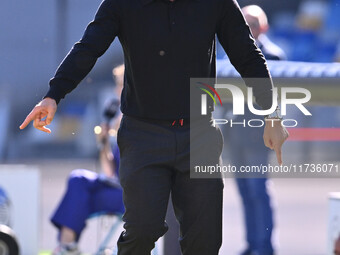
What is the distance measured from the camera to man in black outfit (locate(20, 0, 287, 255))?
325 cm

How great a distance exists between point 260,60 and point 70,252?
2310 mm

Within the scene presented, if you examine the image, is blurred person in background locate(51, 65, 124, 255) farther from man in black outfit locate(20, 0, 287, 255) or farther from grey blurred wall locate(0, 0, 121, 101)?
grey blurred wall locate(0, 0, 121, 101)

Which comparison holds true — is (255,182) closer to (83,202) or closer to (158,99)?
(83,202)

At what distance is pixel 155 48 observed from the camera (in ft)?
10.7

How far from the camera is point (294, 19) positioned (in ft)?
53.0

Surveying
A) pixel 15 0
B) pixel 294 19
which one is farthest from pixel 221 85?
pixel 294 19

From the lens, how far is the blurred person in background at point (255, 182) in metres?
5.12

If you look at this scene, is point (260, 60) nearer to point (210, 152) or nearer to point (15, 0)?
point (210, 152)

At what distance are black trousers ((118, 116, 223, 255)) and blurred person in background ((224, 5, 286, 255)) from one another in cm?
180

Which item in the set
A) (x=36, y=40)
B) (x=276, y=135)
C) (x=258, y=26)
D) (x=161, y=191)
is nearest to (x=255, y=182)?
(x=258, y=26)

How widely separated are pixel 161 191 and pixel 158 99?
341 mm

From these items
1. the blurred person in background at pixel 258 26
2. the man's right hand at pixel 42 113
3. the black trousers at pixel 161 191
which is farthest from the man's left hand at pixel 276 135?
the blurred person in background at pixel 258 26

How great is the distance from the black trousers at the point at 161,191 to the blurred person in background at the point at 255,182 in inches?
70.9

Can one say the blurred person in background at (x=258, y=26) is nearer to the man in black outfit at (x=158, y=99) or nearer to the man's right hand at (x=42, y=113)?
the man in black outfit at (x=158, y=99)
